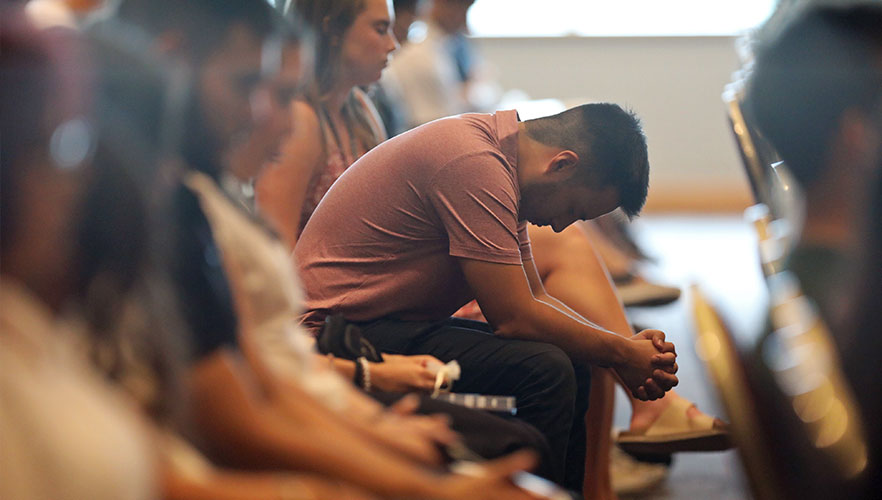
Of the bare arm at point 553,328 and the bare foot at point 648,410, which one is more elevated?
the bare arm at point 553,328

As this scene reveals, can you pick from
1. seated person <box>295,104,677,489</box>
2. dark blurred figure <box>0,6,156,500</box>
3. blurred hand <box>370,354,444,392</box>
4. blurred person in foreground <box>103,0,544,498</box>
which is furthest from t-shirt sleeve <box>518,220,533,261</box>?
dark blurred figure <box>0,6,156,500</box>

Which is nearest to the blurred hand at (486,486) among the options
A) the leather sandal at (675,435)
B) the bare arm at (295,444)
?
Result: the bare arm at (295,444)

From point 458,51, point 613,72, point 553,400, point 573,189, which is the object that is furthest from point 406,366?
point 613,72

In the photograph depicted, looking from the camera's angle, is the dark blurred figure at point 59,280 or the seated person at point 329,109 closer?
the dark blurred figure at point 59,280

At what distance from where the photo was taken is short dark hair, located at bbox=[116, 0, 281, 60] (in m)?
1.03

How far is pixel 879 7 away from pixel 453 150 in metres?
0.65

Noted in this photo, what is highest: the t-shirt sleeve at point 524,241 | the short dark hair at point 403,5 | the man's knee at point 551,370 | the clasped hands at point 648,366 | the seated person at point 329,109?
the short dark hair at point 403,5

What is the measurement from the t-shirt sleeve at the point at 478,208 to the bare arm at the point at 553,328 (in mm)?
24

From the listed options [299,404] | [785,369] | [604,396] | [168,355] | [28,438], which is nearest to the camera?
[28,438]

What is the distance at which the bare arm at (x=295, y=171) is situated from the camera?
180 cm

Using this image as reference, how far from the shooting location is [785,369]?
118 cm

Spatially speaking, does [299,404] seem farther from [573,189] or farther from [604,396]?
[604,396]

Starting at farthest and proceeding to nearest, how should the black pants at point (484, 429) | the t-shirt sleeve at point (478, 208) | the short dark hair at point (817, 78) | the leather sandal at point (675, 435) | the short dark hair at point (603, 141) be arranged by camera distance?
the leather sandal at point (675, 435) < the short dark hair at point (603, 141) < the t-shirt sleeve at point (478, 208) < the black pants at point (484, 429) < the short dark hair at point (817, 78)

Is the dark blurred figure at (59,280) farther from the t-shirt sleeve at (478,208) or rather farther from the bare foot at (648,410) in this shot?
the bare foot at (648,410)
